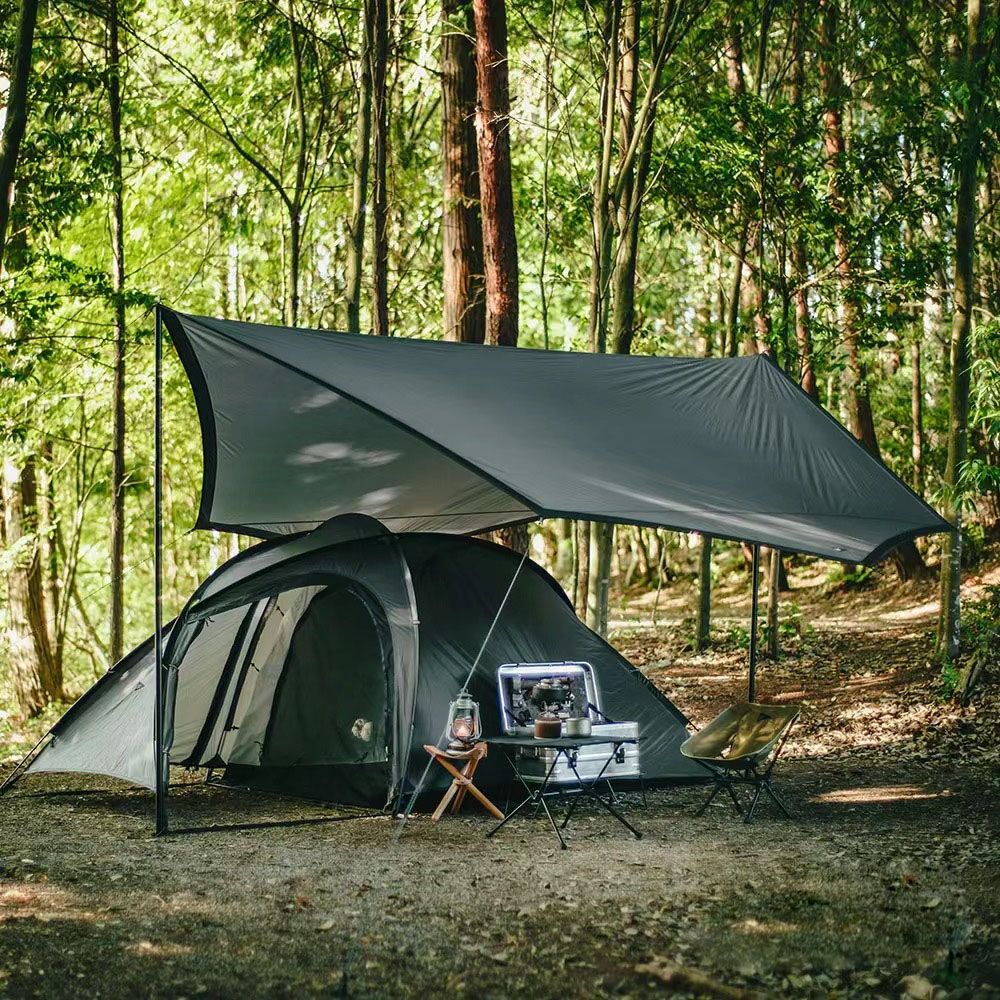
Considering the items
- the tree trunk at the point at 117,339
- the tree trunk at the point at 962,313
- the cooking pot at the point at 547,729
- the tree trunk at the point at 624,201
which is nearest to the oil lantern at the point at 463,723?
the cooking pot at the point at 547,729

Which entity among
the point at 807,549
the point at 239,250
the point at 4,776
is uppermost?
the point at 239,250

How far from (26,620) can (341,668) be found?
7010mm

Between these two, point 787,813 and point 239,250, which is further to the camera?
point 239,250

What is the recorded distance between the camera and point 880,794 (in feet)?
20.4

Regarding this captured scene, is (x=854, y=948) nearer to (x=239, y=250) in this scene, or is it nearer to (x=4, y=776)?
(x=4, y=776)

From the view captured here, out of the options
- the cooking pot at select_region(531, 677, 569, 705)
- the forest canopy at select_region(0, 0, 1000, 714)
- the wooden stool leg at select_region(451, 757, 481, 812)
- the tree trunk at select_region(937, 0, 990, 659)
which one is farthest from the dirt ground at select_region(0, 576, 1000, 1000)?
the forest canopy at select_region(0, 0, 1000, 714)

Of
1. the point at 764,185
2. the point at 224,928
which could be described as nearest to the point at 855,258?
the point at 764,185

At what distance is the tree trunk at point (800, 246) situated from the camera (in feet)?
32.8

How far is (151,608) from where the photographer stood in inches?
858

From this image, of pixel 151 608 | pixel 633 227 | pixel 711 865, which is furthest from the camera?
pixel 151 608

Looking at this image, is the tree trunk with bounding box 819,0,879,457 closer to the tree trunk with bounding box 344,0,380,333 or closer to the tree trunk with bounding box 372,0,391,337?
the tree trunk with bounding box 372,0,391,337

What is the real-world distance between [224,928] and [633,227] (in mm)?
6863

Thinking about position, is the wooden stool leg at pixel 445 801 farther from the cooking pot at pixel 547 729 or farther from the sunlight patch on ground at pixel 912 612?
the sunlight patch on ground at pixel 912 612

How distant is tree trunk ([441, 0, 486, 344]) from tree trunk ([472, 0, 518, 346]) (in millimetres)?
400
